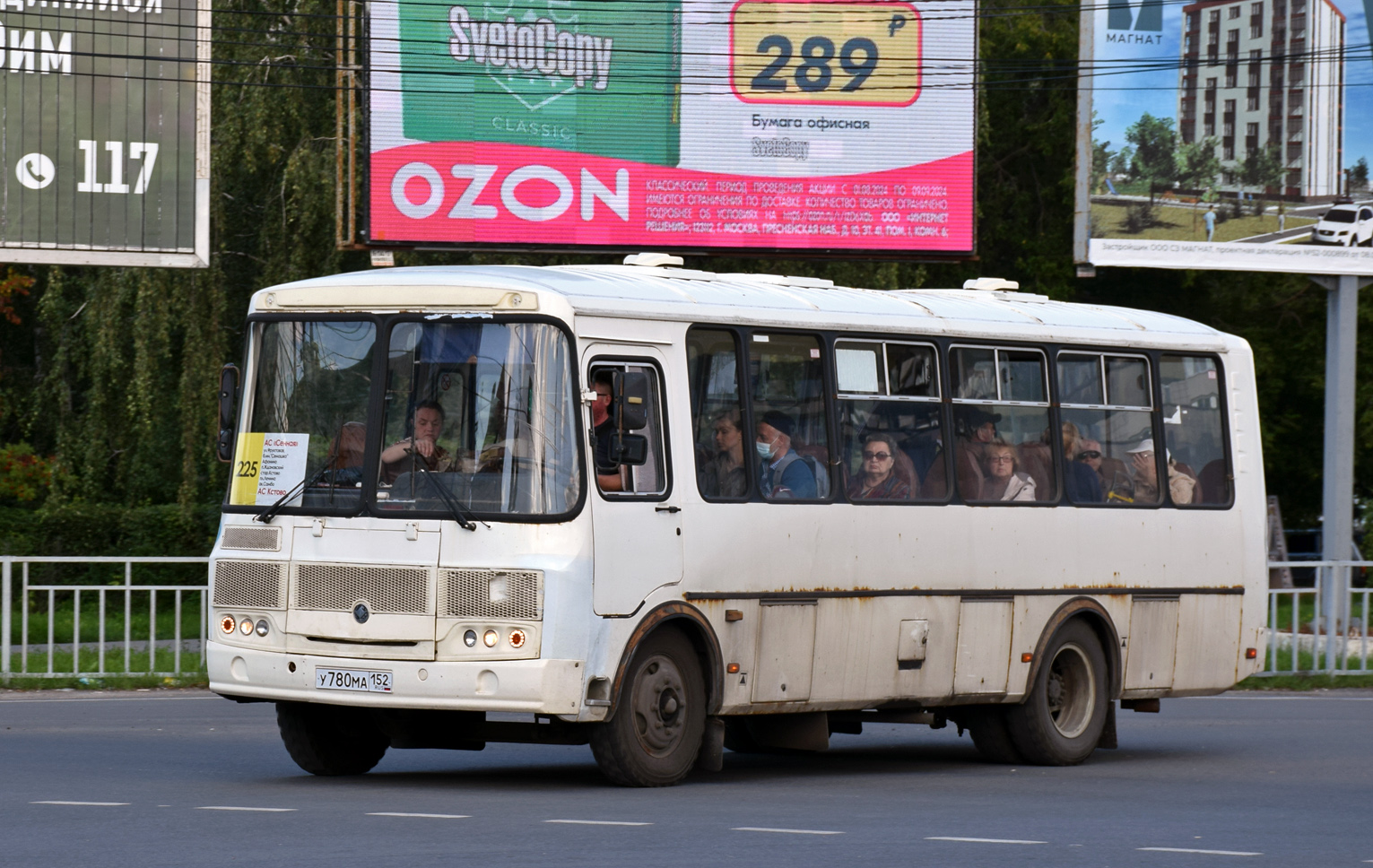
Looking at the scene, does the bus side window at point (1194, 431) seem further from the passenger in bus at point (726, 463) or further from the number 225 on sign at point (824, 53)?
the number 225 on sign at point (824, 53)

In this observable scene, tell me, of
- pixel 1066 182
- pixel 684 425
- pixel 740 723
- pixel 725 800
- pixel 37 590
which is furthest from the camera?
pixel 1066 182

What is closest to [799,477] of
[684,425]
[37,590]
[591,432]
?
[684,425]

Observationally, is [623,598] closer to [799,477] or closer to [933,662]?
[799,477]

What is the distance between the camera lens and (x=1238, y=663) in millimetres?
16344

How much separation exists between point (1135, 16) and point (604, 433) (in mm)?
17031

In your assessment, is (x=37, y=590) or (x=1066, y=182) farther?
(x=1066, y=182)

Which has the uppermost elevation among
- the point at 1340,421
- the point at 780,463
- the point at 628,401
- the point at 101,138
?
the point at 101,138

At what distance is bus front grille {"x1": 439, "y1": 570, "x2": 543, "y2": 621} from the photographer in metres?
11.7

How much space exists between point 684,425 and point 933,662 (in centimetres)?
245

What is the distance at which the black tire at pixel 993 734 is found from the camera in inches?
593

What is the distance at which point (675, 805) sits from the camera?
1146 centimetres

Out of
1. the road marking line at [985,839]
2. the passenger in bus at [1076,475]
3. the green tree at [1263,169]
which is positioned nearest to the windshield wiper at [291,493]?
the road marking line at [985,839]

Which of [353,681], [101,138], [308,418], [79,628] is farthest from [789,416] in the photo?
[101,138]

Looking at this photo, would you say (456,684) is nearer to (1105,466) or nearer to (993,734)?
(993,734)
